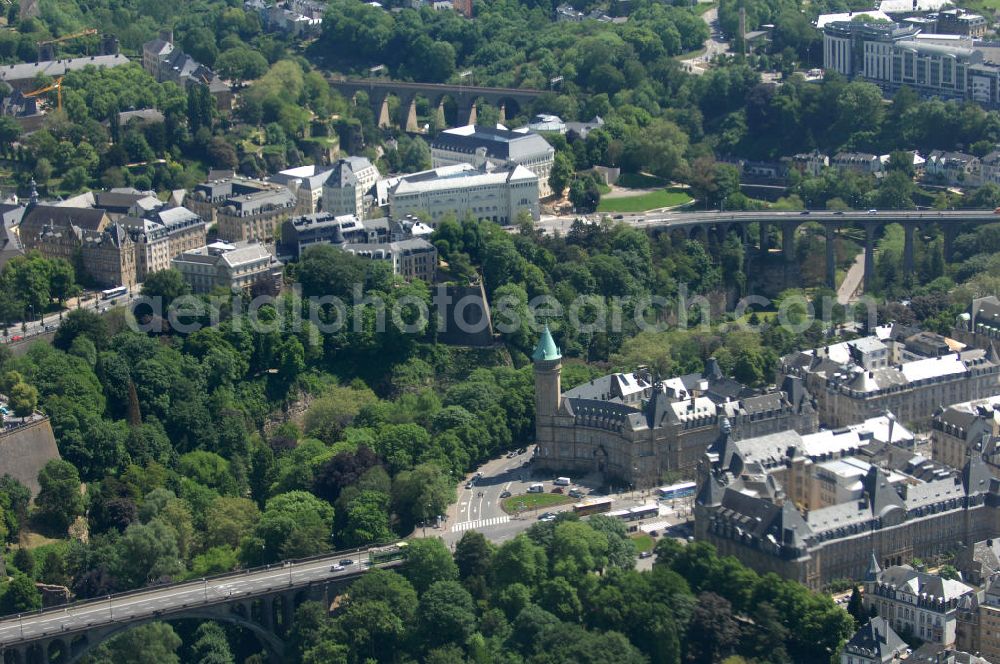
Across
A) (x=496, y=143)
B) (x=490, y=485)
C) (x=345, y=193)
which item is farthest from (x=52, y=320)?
(x=496, y=143)

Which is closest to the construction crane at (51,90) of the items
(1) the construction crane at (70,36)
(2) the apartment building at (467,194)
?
(1) the construction crane at (70,36)

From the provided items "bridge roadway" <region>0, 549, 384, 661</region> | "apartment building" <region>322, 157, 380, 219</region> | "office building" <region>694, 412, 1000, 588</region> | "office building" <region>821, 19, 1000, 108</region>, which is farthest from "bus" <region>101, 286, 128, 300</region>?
"office building" <region>821, 19, 1000, 108</region>

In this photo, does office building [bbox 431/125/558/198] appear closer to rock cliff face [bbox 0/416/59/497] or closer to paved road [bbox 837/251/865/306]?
paved road [bbox 837/251/865/306]

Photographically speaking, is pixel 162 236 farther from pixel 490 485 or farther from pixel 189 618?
pixel 189 618

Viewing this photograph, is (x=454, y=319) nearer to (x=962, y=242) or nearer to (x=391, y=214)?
(x=391, y=214)

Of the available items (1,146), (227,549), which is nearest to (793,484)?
(227,549)

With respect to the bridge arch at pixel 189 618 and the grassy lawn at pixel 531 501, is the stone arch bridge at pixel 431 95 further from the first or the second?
the bridge arch at pixel 189 618
